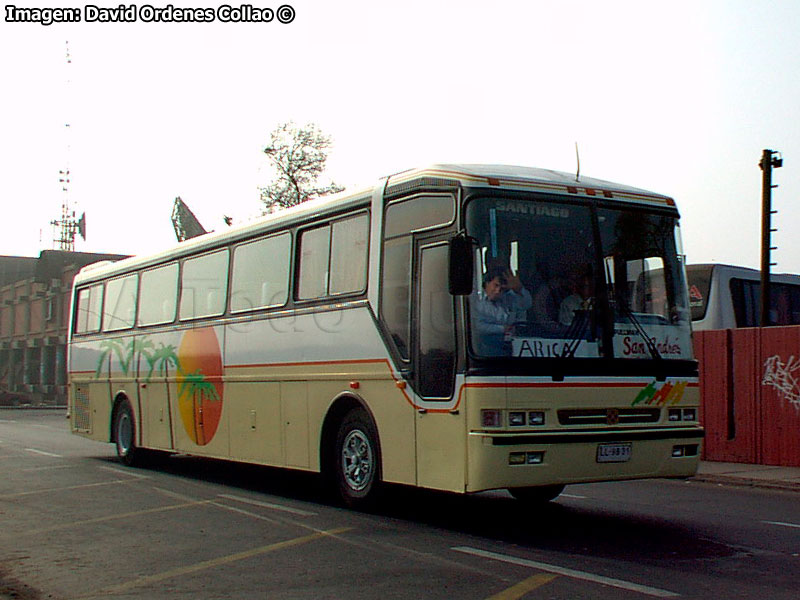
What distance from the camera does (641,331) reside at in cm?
991

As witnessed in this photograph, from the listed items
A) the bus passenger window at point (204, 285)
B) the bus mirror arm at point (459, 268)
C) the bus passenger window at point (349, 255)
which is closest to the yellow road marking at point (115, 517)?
the bus passenger window at point (349, 255)

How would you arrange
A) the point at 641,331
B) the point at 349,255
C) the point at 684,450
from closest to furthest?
the point at 641,331
the point at 684,450
the point at 349,255

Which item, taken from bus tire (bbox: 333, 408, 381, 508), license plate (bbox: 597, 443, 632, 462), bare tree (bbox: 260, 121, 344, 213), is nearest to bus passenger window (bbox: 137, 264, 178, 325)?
bus tire (bbox: 333, 408, 381, 508)

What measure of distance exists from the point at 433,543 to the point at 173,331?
26.6 feet

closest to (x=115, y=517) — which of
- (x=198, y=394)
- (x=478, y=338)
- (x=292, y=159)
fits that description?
(x=198, y=394)

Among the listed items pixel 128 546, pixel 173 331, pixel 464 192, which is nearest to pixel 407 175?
pixel 464 192

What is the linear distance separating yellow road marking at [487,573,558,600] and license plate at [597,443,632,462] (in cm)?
229

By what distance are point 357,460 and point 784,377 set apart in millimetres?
8766

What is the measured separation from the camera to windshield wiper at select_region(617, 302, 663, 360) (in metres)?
9.82

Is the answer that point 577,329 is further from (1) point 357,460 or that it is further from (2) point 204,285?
(2) point 204,285

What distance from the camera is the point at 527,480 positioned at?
29.9 ft

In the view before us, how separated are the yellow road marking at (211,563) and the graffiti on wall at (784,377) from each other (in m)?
9.63

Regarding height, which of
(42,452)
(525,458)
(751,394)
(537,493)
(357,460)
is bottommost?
(42,452)

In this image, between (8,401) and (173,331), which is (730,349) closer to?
(173,331)
